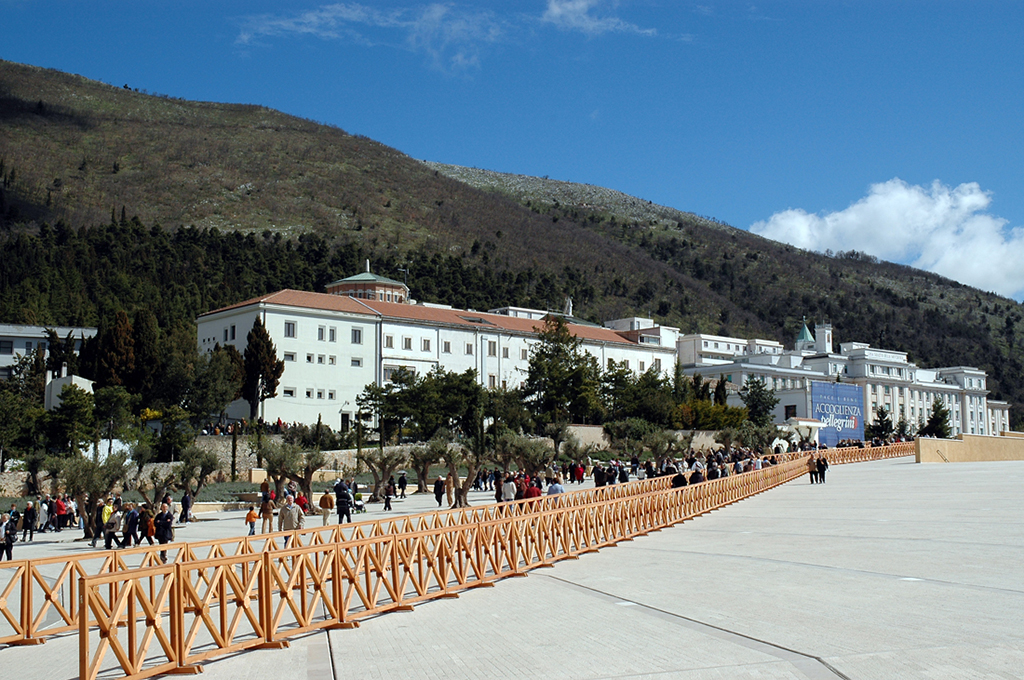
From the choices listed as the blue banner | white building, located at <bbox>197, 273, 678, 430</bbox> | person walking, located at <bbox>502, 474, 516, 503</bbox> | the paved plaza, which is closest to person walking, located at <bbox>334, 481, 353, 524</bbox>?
person walking, located at <bbox>502, 474, 516, 503</bbox>

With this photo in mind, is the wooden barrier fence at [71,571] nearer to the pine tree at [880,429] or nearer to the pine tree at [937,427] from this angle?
the pine tree at [880,429]

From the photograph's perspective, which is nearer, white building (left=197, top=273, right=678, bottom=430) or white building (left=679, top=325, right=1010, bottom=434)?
white building (left=197, top=273, right=678, bottom=430)

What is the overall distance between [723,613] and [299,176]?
183 m

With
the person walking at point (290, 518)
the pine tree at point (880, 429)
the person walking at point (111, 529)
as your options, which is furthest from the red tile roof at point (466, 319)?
the person walking at point (290, 518)

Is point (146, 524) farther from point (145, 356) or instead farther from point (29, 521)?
point (145, 356)

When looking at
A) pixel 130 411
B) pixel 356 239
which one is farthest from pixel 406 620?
pixel 356 239

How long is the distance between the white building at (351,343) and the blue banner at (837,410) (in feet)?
63.2

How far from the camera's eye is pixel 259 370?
64625 mm

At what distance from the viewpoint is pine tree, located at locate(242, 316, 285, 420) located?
64500 millimetres

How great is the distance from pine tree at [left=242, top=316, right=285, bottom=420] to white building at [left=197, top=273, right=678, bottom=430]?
185 cm

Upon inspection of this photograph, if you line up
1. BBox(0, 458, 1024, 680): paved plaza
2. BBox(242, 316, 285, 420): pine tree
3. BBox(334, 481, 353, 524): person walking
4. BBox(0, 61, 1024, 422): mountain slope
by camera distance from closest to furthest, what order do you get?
BBox(0, 458, 1024, 680): paved plaza → BBox(334, 481, 353, 524): person walking → BBox(242, 316, 285, 420): pine tree → BBox(0, 61, 1024, 422): mountain slope

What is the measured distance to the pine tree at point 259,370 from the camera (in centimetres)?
6450

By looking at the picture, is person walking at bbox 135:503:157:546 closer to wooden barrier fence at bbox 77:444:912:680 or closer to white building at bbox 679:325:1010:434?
wooden barrier fence at bbox 77:444:912:680

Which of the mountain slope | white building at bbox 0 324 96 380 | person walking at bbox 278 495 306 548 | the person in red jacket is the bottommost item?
the person in red jacket
